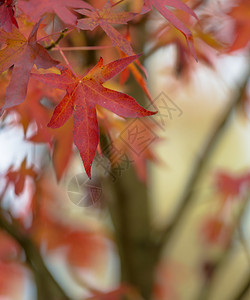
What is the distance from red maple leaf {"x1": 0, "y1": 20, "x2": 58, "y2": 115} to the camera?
0.39 m

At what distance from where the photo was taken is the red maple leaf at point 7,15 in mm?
426

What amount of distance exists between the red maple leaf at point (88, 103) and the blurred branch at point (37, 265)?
0.49 m

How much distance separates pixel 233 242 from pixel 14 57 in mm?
1041

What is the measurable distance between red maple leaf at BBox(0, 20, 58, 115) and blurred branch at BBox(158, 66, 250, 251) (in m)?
0.79

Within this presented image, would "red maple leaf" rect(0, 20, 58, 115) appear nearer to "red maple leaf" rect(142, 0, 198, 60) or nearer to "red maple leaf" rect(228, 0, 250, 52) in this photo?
"red maple leaf" rect(142, 0, 198, 60)

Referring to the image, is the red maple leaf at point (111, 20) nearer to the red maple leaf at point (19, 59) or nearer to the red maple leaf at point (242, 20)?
the red maple leaf at point (19, 59)

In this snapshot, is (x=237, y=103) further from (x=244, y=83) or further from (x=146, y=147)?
(x=146, y=147)

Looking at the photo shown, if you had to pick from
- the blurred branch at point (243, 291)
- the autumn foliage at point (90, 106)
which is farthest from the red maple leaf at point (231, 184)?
the blurred branch at point (243, 291)

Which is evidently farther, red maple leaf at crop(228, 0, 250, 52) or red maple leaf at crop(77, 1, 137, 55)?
red maple leaf at crop(228, 0, 250, 52)

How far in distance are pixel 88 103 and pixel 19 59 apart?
9 centimetres

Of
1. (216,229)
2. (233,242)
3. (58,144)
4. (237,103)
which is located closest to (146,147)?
(58,144)

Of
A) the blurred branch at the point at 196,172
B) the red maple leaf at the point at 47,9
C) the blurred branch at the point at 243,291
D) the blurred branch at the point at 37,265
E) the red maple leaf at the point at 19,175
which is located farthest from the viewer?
the blurred branch at the point at 196,172

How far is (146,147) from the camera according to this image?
2.82 feet

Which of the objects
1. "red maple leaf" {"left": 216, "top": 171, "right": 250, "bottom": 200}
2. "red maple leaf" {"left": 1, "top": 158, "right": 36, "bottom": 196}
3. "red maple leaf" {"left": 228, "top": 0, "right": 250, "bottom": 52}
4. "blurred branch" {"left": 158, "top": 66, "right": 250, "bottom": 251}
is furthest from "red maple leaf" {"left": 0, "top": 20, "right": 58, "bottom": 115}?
"red maple leaf" {"left": 216, "top": 171, "right": 250, "bottom": 200}
